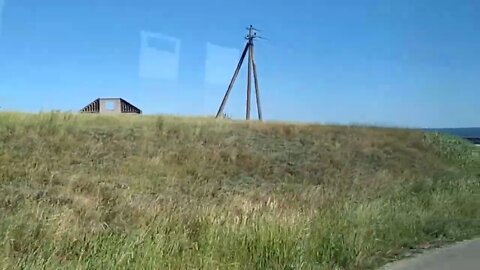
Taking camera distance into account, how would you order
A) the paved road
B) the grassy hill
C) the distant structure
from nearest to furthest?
1. the grassy hill
2. the paved road
3. the distant structure

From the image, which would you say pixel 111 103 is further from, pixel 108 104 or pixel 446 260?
pixel 446 260

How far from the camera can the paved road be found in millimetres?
8695

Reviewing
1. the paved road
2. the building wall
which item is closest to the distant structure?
the building wall

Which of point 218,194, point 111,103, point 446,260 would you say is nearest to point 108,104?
point 111,103

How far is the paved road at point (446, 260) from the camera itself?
870cm

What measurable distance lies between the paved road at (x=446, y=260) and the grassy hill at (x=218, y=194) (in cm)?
41

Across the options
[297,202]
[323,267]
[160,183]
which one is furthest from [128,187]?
[323,267]

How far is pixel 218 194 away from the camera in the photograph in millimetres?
17969

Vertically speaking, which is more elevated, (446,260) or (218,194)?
(446,260)

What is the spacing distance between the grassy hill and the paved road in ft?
1.33

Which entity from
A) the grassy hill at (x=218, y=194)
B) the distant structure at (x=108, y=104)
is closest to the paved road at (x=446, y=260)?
the grassy hill at (x=218, y=194)

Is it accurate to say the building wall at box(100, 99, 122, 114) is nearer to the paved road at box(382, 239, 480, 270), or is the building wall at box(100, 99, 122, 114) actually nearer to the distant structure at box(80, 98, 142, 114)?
the distant structure at box(80, 98, 142, 114)

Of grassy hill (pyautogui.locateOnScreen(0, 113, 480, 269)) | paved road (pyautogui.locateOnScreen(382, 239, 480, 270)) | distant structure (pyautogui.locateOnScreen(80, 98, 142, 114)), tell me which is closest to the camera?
grassy hill (pyautogui.locateOnScreen(0, 113, 480, 269))

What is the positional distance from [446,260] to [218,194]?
952 cm
